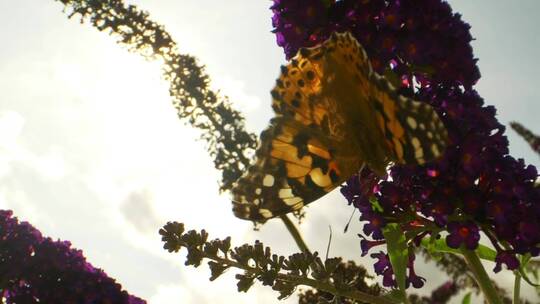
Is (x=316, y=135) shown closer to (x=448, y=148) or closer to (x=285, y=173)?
(x=285, y=173)

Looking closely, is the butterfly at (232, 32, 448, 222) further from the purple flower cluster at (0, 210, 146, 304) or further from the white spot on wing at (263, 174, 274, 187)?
the purple flower cluster at (0, 210, 146, 304)

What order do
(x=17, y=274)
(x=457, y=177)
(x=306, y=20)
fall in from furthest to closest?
(x=17, y=274), (x=306, y=20), (x=457, y=177)

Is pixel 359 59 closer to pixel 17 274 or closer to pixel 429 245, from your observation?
pixel 429 245

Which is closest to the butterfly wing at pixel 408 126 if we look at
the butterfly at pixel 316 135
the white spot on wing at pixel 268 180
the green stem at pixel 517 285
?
the butterfly at pixel 316 135

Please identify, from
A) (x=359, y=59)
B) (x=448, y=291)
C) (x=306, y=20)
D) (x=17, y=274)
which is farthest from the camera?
(x=448, y=291)

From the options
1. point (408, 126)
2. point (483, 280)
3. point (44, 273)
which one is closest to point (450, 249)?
point (483, 280)

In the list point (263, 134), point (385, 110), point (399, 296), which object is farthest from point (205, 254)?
point (385, 110)
